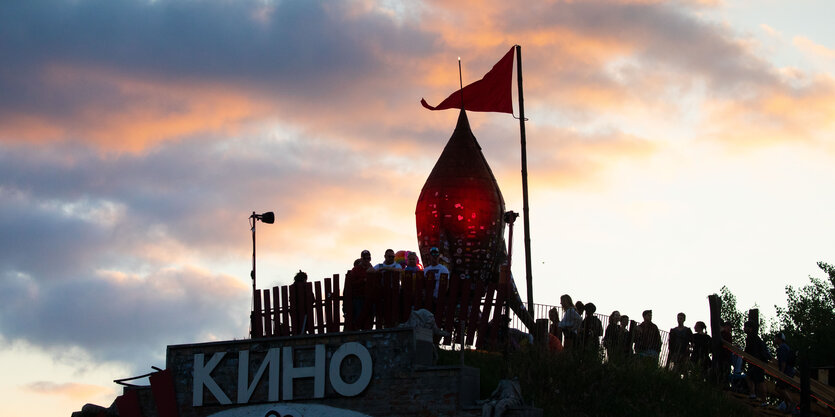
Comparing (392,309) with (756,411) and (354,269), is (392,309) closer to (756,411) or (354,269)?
(354,269)

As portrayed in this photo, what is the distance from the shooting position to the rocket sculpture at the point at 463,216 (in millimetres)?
30938

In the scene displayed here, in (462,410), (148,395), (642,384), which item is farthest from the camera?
(148,395)

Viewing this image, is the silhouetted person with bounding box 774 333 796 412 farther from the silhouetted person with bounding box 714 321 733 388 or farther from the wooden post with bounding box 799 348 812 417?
the wooden post with bounding box 799 348 812 417

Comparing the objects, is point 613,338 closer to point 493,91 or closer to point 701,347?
point 701,347

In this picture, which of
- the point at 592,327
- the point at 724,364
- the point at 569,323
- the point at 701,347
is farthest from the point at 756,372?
the point at 569,323

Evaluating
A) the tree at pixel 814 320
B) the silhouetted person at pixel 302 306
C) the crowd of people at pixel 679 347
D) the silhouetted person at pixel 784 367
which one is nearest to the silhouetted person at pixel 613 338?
the crowd of people at pixel 679 347

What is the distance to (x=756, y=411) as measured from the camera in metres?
24.8

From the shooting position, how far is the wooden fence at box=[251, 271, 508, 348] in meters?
25.1

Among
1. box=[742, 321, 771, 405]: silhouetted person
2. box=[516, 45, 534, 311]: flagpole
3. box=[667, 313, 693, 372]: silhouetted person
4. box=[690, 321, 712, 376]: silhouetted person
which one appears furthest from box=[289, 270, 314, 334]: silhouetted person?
box=[742, 321, 771, 405]: silhouetted person

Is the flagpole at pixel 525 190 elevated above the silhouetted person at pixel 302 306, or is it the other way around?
the flagpole at pixel 525 190

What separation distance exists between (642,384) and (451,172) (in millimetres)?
9345

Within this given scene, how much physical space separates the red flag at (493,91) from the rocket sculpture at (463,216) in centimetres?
138

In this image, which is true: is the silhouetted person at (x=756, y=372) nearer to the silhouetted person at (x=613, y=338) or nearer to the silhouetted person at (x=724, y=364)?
the silhouetted person at (x=724, y=364)

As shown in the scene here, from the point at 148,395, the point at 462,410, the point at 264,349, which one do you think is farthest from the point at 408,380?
the point at 148,395
